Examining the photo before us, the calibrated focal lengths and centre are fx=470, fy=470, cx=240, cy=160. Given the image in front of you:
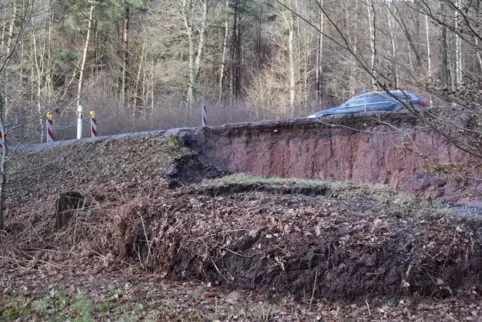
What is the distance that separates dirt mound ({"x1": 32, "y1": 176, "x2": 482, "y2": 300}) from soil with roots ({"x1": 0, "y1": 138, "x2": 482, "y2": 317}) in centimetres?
1

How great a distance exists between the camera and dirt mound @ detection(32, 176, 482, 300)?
5.24 meters

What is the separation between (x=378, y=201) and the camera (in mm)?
6938

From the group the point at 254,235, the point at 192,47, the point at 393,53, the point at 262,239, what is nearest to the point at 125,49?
the point at 192,47

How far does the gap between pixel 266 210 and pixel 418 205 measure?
2209 millimetres

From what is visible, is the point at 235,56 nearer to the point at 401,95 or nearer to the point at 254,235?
the point at 254,235

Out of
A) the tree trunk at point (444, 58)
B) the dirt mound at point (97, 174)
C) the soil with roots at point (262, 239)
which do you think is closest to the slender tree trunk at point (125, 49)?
Result: the dirt mound at point (97, 174)

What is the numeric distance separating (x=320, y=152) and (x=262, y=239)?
5093mm

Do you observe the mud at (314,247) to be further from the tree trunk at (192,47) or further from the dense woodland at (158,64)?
the tree trunk at (192,47)

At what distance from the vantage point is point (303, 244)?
557 centimetres

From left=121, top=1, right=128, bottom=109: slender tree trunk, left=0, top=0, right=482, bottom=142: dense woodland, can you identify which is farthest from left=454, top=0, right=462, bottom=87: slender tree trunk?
left=121, top=1, right=128, bottom=109: slender tree trunk

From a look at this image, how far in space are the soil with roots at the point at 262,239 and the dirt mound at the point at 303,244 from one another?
13 millimetres

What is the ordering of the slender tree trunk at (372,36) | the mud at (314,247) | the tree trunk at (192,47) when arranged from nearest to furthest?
the slender tree trunk at (372,36) < the mud at (314,247) < the tree trunk at (192,47)

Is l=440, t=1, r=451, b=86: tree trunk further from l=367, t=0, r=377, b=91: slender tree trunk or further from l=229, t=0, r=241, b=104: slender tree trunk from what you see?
l=229, t=0, r=241, b=104: slender tree trunk

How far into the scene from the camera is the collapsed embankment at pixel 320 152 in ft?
31.3
